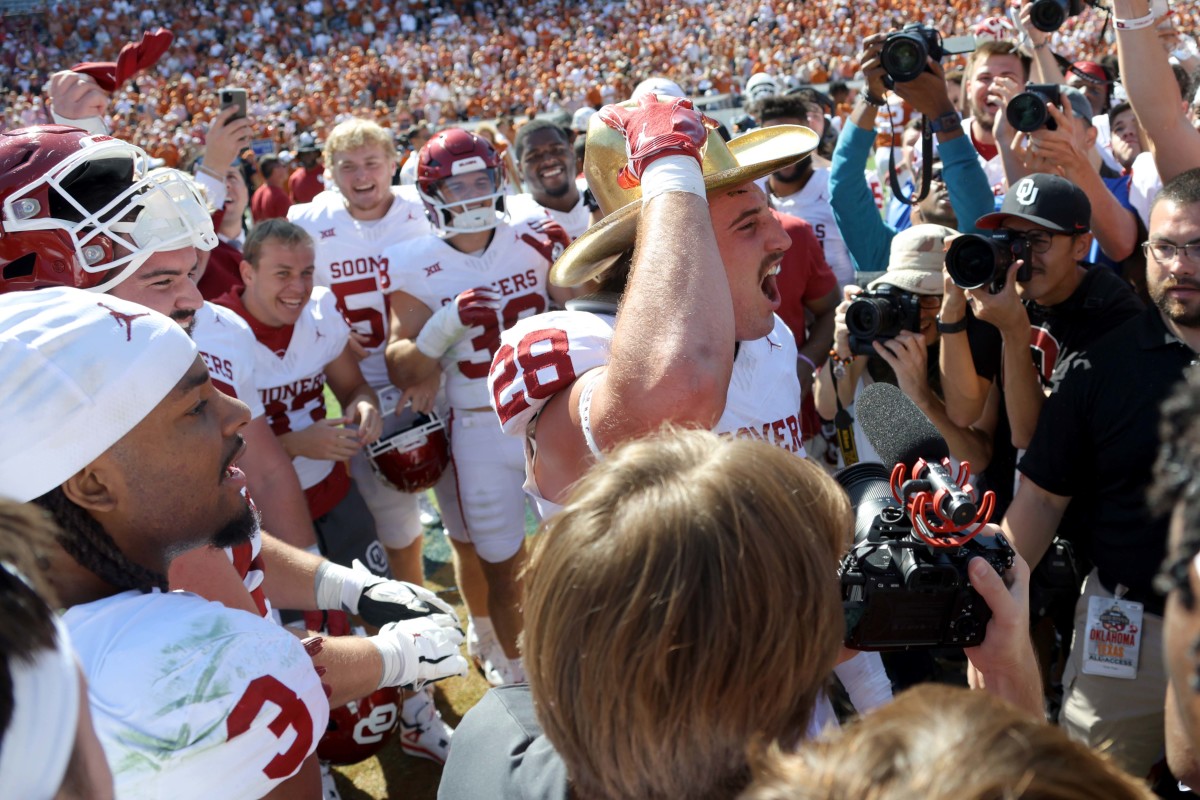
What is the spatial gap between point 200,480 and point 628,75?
23.0 metres

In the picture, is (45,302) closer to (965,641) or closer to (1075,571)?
(965,641)

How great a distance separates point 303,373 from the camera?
396cm

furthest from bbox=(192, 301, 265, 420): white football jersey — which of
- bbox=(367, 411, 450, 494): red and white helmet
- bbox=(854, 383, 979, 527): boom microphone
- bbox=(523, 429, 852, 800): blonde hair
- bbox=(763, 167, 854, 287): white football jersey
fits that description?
bbox=(763, 167, 854, 287): white football jersey

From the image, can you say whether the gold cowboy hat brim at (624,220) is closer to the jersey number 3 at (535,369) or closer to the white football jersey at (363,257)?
the jersey number 3 at (535,369)

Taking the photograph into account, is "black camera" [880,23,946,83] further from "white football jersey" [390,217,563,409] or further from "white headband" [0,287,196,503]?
"white headband" [0,287,196,503]

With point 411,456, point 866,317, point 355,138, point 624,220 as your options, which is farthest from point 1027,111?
point 355,138

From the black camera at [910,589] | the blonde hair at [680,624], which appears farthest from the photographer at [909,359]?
the blonde hair at [680,624]

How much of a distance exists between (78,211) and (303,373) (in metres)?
1.73

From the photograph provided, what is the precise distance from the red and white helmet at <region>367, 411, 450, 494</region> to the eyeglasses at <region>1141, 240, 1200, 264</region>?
2752mm

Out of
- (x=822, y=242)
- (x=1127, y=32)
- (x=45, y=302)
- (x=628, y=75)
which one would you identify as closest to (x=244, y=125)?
(x=822, y=242)

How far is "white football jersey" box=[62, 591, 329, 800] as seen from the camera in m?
1.29

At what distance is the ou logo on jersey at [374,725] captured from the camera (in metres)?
2.72

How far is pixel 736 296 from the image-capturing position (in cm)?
215

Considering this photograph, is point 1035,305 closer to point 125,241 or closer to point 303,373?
point 125,241
